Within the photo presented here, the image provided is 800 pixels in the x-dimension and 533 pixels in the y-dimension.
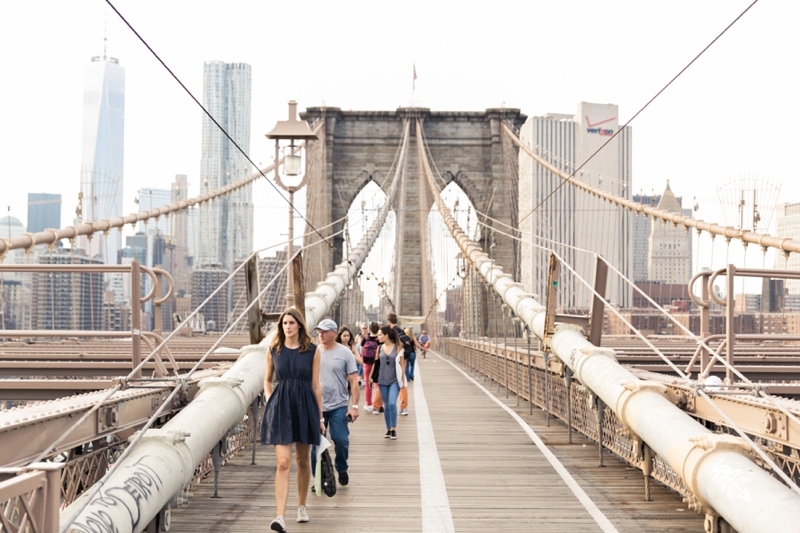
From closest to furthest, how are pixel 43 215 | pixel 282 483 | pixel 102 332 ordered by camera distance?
pixel 282 483 → pixel 102 332 → pixel 43 215

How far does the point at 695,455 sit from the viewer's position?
17.1 ft

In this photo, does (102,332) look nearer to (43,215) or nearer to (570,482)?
(570,482)

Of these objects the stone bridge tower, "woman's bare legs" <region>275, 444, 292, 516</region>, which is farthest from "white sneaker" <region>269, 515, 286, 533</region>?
the stone bridge tower

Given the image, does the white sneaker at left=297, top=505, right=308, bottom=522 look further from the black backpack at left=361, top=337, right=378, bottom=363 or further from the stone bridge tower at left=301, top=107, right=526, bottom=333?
the stone bridge tower at left=301, top=107, right=526, bottom=333

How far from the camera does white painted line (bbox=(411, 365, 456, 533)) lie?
20.3 feet

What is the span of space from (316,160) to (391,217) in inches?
208

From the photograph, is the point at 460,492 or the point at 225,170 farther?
the point at 225,170

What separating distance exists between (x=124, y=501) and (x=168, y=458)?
2.37 feet

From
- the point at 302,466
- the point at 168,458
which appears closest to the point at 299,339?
the point at 302,466

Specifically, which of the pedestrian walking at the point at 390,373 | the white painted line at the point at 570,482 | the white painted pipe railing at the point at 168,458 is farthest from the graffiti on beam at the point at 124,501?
the pedestrian walking at the point at 390,373

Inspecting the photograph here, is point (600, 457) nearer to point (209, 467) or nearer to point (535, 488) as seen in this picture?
point (535, 488)

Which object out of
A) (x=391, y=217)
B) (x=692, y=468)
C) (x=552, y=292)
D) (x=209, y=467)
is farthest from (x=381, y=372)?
(x=391, y=217)

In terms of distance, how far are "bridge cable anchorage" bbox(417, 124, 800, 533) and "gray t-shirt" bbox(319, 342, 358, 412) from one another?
7.05 ft

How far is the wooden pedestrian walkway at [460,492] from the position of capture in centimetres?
622
